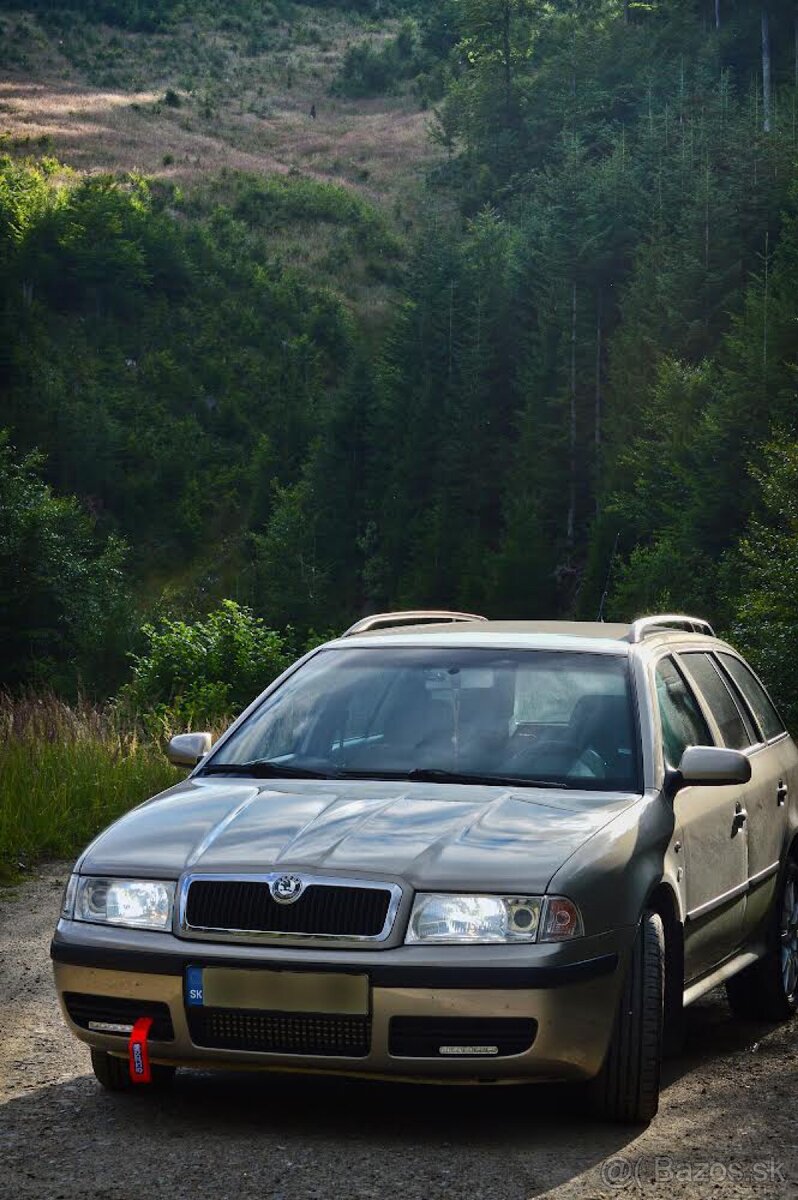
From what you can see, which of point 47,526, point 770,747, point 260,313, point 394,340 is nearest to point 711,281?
point 394,340

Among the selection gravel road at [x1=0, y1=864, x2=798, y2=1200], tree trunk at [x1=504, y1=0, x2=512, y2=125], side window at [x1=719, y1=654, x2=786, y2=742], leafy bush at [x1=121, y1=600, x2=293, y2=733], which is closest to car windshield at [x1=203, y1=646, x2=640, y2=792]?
gravel road at [x1=0, y1=864, x2=798, y2=1200]

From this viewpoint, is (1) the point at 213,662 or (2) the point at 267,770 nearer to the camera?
(2) the point at 267,770

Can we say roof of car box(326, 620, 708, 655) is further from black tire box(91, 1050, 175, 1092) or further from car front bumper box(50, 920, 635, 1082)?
black tire box(91, 1050, 175, 1092)

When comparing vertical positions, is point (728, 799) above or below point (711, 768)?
below

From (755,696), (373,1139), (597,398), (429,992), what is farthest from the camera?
(597,398)

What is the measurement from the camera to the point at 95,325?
10131 cm

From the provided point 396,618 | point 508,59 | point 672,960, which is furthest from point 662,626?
point 508,59

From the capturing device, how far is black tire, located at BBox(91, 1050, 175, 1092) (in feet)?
18.2

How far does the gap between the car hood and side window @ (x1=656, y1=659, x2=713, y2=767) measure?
60 cm

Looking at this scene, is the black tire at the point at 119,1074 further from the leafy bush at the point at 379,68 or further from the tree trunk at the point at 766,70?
the leafy bush at the point at 379,68

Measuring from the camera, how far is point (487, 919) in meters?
4.91

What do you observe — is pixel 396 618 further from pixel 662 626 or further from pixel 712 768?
pixel 712 768

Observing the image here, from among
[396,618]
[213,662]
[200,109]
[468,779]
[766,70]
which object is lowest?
[213,662]

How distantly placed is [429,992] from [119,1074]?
4.33 ft
